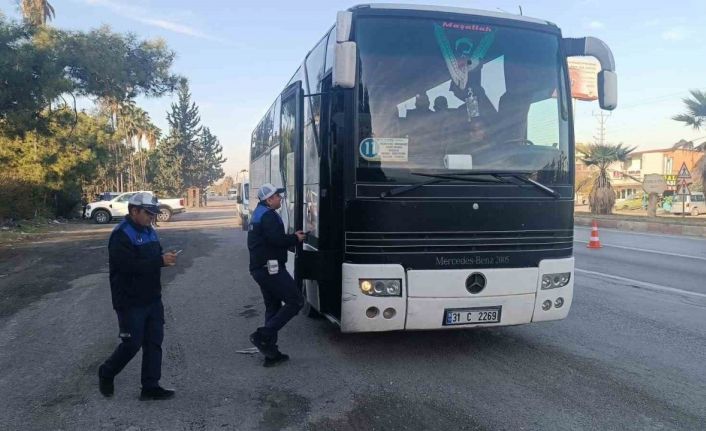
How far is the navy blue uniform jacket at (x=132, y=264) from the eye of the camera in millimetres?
→ 4383

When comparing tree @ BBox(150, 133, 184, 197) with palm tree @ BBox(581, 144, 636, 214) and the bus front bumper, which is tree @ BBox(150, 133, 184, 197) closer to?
palm tree @ BBox(581, 144, 636, 214)

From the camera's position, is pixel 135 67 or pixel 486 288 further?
pixel 135 67

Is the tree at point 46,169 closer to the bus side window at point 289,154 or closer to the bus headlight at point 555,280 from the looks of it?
the bus side window at point 289,154

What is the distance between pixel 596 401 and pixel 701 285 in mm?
6720

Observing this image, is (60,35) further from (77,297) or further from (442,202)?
(442,202)

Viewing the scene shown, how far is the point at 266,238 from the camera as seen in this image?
5.25 m

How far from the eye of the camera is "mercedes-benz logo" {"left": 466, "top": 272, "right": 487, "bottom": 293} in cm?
507

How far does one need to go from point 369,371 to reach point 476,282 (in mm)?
1319

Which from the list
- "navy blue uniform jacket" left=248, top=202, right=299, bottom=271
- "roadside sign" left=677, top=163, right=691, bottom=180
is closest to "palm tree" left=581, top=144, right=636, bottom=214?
"roadside sign" left=677, top=163, right=691, bottom=180

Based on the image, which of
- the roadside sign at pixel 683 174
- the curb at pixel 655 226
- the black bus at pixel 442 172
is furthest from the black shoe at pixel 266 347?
the roadside sign at pixel 683 174

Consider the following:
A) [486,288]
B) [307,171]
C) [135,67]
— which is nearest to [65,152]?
[135,67]

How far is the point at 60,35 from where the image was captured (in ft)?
70.2

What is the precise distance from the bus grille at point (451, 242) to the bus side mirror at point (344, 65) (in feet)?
4.37

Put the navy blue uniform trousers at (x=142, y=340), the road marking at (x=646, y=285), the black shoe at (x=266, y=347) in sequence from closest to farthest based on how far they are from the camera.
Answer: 1. the navy blue uniform trousers at (x=142, y=340)
2. the black shoe at (x=266, y=347)
3. the road marking at (x=646, y=285)
